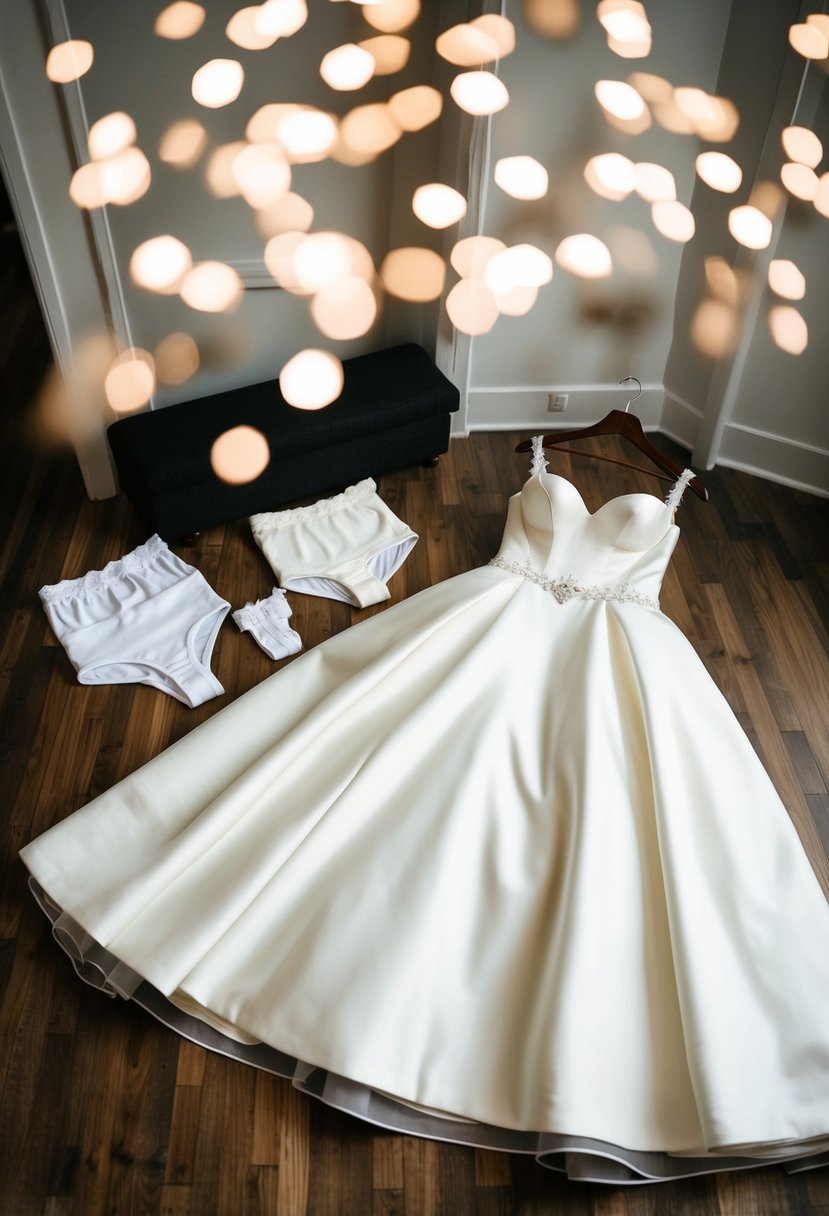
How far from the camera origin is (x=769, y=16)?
2855mm

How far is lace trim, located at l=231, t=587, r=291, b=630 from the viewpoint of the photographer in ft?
9.71

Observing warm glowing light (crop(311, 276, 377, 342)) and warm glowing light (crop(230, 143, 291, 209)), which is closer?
warm glowing light (crop(230, 143, 291, 209))

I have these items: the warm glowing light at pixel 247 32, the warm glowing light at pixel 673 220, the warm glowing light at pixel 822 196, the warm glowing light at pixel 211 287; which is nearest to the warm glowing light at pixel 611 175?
the warm glowing light at pixel 673 220

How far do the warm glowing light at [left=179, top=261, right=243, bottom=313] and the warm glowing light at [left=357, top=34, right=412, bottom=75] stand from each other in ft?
2.58

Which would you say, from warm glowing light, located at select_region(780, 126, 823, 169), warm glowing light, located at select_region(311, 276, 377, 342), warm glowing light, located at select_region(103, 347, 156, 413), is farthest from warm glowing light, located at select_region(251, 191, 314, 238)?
warm glowing light, located at select_region(780, 126, 823, 169)

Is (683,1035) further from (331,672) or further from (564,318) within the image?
(564,318)

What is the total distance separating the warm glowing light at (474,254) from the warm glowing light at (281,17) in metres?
0.80

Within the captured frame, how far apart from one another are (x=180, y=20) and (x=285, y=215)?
24.6 inches

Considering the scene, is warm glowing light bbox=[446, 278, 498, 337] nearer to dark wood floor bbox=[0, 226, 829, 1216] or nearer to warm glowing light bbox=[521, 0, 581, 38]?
dark wood floor bbox=[0, 226, 829, 1216]

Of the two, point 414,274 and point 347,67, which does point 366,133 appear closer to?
point 347,67

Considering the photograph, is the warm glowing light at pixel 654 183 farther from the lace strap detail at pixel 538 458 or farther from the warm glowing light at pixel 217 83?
the warm glowing light at pixel 217 83

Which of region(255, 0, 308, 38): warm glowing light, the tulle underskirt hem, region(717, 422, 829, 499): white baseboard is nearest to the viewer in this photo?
the tulle underskirt hem

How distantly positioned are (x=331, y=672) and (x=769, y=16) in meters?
2.32

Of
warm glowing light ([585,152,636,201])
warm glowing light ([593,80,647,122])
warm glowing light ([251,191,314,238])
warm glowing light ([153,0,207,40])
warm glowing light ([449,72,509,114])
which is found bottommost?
warm glowing light ([251,191,314,238])
